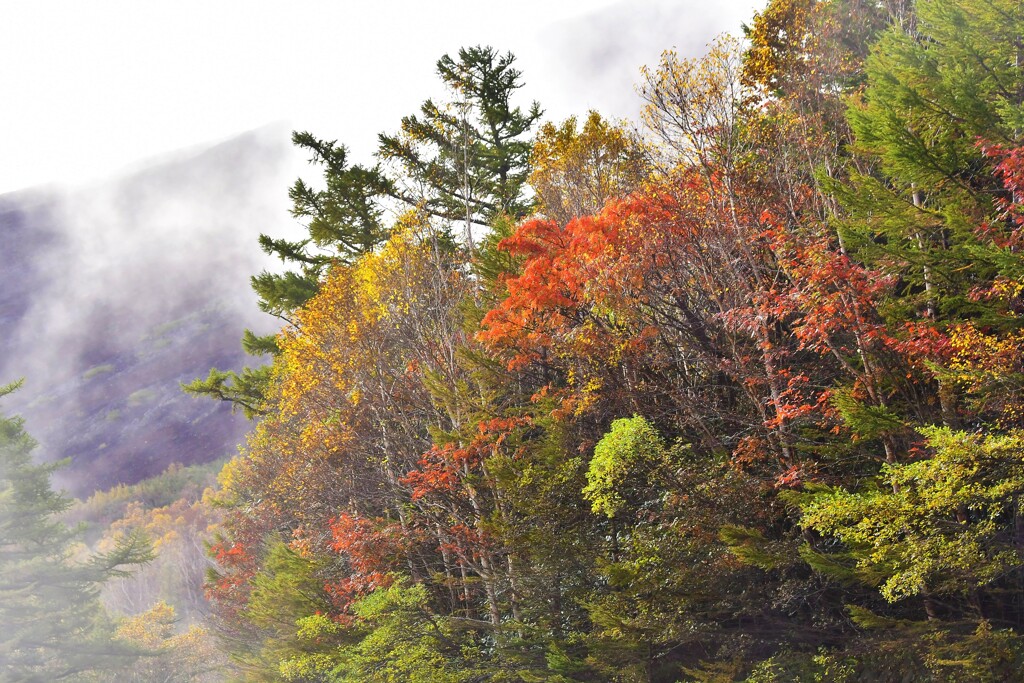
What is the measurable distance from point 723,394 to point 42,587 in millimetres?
35697

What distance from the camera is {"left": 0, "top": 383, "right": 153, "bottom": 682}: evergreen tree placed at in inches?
1318

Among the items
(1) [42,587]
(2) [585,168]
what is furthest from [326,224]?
(1) [42,587]

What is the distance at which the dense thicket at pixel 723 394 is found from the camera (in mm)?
9477

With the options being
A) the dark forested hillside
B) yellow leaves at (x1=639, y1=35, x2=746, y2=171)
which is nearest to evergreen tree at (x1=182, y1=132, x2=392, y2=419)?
the dark forested hillside

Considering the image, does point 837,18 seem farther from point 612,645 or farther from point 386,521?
point 386,521

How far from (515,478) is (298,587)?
29.8 feet

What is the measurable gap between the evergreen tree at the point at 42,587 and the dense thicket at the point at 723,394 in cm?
2087

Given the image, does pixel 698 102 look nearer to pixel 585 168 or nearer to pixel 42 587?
pixel 585 168

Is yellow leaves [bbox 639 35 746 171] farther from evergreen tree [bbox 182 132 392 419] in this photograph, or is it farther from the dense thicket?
evergreen tree [bbox 182 132 392 419]

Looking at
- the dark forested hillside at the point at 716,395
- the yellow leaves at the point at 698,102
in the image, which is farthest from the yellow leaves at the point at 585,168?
the yellow leaves at the point at 698,102

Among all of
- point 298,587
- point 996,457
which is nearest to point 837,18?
point 996,457

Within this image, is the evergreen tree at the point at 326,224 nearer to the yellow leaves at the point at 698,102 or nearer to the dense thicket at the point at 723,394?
the dense thicket at the point at 723,394

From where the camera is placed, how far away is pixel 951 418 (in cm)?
995

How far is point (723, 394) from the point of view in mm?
13984
